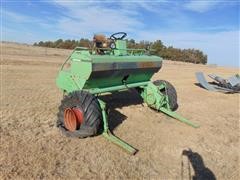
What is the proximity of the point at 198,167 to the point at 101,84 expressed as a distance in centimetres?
244

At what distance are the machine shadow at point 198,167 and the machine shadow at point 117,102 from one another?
150cm

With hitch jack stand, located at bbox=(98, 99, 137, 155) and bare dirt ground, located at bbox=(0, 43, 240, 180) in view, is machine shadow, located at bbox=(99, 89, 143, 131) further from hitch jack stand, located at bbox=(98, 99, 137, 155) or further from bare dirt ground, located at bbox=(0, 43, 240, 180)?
hitch jack stand, located at bbox=(98, 99, 137, 155)

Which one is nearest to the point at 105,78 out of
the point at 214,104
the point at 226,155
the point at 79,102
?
Result: the point at 79,102

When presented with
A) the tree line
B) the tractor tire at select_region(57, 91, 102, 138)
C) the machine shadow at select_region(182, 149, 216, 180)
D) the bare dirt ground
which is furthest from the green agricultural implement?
the tree line

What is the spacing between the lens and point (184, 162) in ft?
15.1

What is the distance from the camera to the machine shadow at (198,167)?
13.9 ft

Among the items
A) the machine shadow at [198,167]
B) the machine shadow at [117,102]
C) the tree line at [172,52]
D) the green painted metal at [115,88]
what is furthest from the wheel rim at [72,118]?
the tree line at [172,52]

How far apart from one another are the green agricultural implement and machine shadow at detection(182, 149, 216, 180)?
877 mm

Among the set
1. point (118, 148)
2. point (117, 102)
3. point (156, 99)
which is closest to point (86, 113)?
point (118, 148)

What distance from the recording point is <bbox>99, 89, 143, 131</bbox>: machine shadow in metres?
6.19

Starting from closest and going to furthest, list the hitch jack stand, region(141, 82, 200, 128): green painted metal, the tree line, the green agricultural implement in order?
the hitch jack stand → the green agricultural implement → region(141, 82, 200, 128): green painted metal → the tree line

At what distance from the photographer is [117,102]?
768 centimetres

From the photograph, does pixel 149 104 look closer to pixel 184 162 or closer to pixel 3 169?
pixel 184 162

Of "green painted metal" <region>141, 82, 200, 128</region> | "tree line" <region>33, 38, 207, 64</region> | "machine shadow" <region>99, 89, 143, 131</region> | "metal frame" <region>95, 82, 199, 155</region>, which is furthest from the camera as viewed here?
"tree line" <region>33, 38, 207, 64</region>
